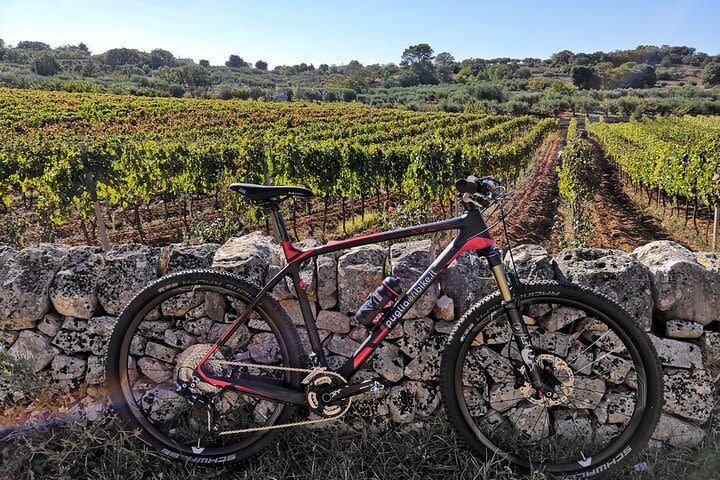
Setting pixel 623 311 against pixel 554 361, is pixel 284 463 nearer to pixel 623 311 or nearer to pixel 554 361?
pixel 554 361

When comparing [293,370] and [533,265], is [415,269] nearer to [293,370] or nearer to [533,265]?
[533,265]

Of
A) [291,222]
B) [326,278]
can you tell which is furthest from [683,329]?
[291,222]

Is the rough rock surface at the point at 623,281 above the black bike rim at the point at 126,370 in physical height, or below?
above

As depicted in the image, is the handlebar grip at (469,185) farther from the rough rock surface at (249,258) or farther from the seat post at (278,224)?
the rough rock surface at (249,258)

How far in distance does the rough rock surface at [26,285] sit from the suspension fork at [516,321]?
2.46 metres

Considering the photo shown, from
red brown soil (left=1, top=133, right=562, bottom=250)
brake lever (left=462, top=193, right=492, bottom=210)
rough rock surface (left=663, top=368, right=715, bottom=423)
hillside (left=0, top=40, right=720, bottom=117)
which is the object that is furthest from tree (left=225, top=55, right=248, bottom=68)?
rough rock surface (left=663, top=368, right=715, bottom=423)

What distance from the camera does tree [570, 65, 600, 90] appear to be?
117m

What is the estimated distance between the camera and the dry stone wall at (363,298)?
100 inches

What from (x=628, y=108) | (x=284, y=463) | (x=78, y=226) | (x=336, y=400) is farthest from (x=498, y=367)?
(x=628, y=108)

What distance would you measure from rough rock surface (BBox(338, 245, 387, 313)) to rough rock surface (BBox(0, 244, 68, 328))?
1.68 meters

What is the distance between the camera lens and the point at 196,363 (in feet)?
8.67

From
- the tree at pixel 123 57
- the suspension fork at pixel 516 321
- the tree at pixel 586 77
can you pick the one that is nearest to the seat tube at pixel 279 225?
the suspension fork at pixel 516 321

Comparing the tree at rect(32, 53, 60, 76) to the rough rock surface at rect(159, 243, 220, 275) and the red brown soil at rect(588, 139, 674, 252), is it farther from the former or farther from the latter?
the rough rock surface at rect(159, 243, 220, 275)

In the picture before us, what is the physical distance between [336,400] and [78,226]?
13.1 metres
